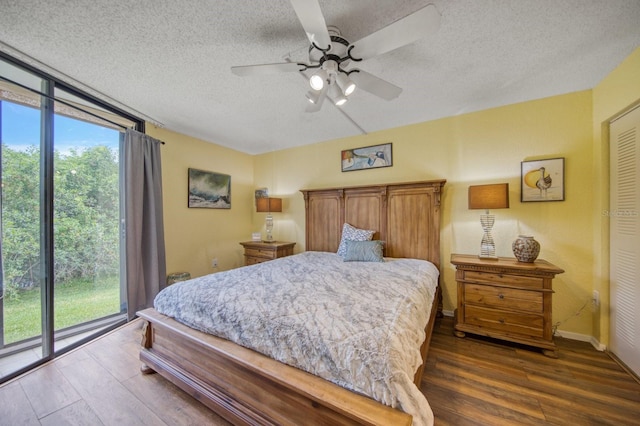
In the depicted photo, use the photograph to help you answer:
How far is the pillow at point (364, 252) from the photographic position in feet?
8.98

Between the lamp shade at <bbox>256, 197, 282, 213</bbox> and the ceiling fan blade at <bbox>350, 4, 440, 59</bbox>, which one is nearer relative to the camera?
the ceiling fan blade at <bbox>350, 4, 440, 59</bbox>

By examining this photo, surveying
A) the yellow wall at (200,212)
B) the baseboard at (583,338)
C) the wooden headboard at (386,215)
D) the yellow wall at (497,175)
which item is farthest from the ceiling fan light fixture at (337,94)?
the baseboard at (583,338)

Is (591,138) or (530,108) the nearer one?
(591,138)

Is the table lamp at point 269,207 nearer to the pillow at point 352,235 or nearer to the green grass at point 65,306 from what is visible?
the pillow at point 352,235

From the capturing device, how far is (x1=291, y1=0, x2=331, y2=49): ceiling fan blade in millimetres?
1053

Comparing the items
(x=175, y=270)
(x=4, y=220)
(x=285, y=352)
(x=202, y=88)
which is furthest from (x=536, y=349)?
(x=4, y=220)

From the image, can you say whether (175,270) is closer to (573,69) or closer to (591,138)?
(573,69)

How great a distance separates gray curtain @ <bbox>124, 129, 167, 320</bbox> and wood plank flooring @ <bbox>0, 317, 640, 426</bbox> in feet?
2.46

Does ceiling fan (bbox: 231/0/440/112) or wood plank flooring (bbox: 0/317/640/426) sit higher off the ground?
ceiling fan (bbox: 231/0/440/112)

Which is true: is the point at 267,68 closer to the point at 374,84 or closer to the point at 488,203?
the point at 374,84

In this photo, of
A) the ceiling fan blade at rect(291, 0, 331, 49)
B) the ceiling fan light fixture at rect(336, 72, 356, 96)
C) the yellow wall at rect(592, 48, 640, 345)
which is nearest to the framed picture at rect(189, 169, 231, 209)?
the ceiling fan light fixture at rect(336, 72, 356, 96)

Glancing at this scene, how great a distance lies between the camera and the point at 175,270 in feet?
10.9

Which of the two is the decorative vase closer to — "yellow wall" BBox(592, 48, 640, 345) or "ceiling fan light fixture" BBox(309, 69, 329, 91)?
"yellow wall" BBox(592, 48, 640, 345)

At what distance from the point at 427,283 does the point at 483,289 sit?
73cm
